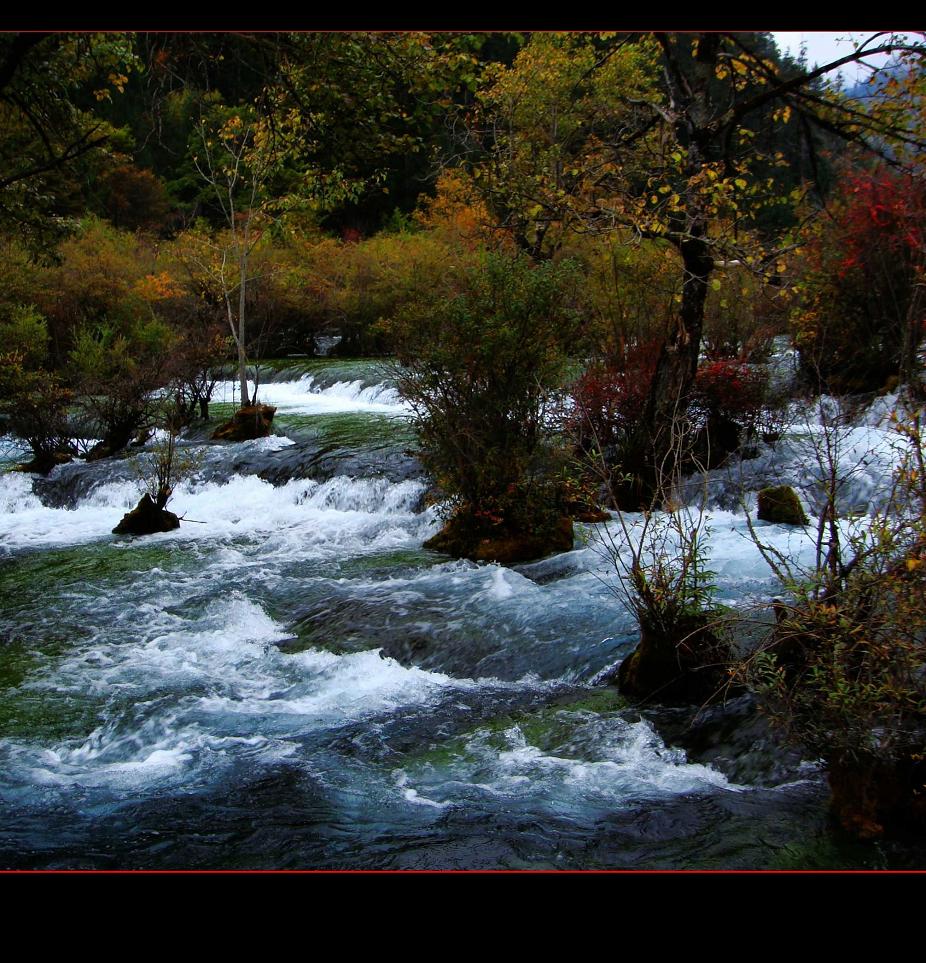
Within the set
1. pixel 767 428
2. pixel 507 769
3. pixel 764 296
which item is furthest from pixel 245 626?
pixel 764 296

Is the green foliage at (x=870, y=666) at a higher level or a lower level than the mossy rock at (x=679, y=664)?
higher

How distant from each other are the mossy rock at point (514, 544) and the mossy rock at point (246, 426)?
6.97 meters

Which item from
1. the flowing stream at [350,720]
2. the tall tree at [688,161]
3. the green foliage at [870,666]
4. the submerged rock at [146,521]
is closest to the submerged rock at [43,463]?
the flowing stream at [350,720]

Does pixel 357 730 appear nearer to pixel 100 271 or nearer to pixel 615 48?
pixel 615 48

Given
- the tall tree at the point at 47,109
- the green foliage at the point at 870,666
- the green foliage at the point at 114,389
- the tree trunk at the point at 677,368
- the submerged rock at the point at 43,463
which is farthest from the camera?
the green foliage at the point at 114,389

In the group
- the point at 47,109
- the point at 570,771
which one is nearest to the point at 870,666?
the point at 570,771

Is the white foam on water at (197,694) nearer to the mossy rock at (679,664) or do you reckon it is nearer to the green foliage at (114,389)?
the mossy rock at (679,664)

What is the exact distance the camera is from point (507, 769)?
4535mm

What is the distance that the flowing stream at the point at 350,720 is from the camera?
12.6ft

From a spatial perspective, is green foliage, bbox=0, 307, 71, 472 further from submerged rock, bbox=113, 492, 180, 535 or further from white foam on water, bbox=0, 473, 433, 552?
submerged rock, bbox=113, 492, 180, 535

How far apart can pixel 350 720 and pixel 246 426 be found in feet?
33.5

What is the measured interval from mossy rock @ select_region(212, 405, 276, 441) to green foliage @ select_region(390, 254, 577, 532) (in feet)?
21.2

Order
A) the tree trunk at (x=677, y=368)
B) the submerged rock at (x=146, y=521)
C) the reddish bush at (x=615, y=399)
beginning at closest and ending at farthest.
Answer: the tree trunk at (x=677, y=368)
the reddish bush at (x=615, y=399)
the submerged rock at (x=146, y=521)
